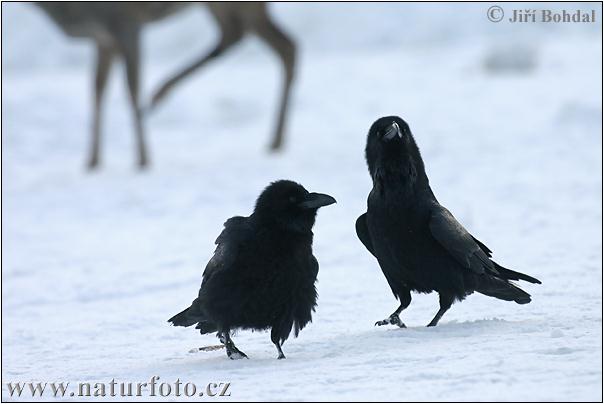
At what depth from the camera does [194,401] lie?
4043 millimetres

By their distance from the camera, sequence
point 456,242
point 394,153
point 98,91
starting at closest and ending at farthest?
point 456,242 → point 394,153 → point 98,91

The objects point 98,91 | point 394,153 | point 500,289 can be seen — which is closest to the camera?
point 394,153

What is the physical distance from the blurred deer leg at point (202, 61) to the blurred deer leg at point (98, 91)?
2.57ft

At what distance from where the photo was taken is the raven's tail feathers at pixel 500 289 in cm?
523

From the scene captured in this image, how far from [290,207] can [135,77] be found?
24.7 feet

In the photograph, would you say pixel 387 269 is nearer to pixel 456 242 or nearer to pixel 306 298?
pixel 456 242

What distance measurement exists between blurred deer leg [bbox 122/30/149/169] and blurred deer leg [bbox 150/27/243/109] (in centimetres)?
18

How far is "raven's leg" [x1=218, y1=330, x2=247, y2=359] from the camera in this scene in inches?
191

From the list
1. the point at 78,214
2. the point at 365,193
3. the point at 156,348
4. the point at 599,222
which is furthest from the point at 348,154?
the point at 156,348

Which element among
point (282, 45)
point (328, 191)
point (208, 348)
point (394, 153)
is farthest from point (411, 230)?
point (282, 45)

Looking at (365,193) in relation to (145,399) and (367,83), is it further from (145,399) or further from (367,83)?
(145,399)

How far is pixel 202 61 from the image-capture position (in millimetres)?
12344

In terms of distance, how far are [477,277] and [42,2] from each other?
801cm

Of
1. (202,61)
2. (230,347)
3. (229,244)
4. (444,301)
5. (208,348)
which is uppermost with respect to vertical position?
(202,61)
